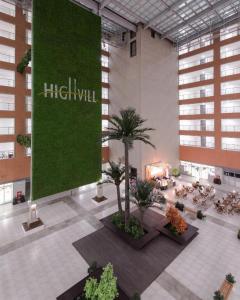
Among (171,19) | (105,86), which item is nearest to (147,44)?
(171,19)

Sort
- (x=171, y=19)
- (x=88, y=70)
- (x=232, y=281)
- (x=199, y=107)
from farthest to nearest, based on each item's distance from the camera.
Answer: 1. (x=199, y=107)
2. (x=171, y=19)
3. (x=88, y=70)
4. (x=232, y=281)

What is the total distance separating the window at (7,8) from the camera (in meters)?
20.0

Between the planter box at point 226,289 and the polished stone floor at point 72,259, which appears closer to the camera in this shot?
the planter box at point 226,289

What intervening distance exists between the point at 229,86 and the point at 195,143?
9.42m

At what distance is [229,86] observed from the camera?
2581 centimetres

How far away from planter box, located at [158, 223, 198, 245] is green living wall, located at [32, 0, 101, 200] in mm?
7922

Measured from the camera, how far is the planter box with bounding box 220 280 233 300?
31.7 ft

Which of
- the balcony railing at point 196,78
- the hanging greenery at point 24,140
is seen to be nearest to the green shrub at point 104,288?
the hanging greenery at point 24,140

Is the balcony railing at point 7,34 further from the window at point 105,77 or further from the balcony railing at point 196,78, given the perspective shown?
the balcony railing at point 196,78

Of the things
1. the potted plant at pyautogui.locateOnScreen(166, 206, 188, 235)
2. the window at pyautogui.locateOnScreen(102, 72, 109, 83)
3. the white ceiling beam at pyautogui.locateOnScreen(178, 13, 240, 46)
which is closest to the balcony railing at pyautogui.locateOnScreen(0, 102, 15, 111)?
the window at pyautogui.locateOnScreen(102, 72, 109, 83)

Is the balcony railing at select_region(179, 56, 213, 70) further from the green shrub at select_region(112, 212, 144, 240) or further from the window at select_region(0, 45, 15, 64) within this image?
the green shrub at select_region(112, 212, 144, 240)

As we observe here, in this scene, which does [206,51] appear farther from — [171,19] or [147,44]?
[147,44]

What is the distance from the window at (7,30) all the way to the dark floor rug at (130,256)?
22.4 m

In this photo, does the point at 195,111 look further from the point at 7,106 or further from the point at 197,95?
the point at 7,106
